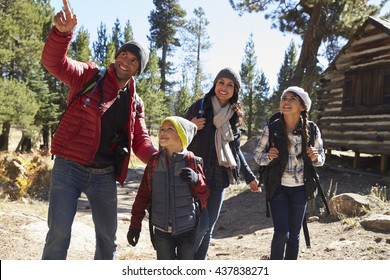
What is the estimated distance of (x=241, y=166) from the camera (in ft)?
13.6

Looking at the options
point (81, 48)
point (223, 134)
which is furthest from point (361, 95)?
point (81, 48)

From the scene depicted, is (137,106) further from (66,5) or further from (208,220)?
(208,220)

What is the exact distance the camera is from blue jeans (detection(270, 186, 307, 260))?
3.75 m

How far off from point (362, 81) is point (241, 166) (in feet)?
34.6

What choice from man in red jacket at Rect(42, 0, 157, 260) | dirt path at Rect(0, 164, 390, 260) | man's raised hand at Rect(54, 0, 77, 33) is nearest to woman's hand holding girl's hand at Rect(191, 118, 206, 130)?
man in red jacket at Rect(42, 0, 157, 260)

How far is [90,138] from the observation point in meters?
2.99

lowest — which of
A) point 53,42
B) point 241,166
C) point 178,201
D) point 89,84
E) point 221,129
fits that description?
point 178,201

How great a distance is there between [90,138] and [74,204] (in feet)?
1.81

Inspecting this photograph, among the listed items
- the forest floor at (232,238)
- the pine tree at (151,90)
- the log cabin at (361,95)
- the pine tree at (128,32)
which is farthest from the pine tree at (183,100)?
the forest floor at (232,238)

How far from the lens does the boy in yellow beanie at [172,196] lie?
312cm

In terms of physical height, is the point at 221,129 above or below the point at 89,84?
below

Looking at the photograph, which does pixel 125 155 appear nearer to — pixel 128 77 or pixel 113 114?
pixel 113 114

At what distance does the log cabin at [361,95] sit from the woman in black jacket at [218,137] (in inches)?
367
